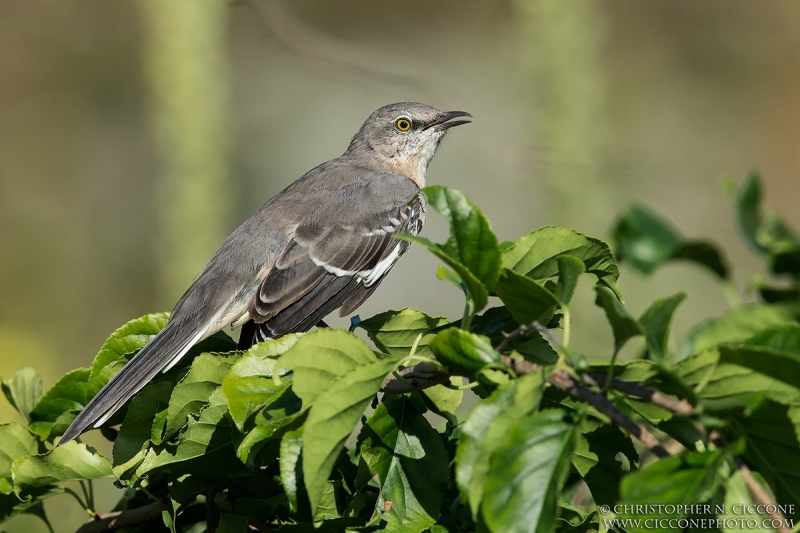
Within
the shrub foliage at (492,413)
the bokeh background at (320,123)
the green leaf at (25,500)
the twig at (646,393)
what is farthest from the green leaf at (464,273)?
the bokeh background at (320,123)

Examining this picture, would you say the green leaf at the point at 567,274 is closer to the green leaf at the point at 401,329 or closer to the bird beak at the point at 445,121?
the green leaf at the point at 401,329

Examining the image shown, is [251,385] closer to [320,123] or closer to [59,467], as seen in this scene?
[59,467]

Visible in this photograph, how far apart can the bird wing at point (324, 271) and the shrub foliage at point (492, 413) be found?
1602 millimetres

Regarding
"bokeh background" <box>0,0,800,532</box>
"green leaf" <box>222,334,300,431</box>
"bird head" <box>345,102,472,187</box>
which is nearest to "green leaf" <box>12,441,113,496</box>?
"green leaf" <box>222,334,300,431</box>

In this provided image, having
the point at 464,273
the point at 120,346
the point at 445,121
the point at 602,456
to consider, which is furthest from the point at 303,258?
the point at 464,273

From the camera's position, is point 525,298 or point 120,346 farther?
point 120,346

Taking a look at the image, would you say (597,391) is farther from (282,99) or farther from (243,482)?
(282,99)

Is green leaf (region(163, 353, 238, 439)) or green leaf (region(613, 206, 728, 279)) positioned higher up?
green leaf (region(613, 206, 728, 279))

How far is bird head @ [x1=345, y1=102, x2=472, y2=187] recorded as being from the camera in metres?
5.41

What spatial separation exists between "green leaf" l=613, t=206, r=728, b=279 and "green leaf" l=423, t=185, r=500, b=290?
0.26 metres

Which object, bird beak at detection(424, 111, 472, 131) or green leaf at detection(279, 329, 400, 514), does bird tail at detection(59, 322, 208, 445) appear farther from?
bird beak at detection(424, 111, 472, 131)

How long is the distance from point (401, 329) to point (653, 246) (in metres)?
0.72

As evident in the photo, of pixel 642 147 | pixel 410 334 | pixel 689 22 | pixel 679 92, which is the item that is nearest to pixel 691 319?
pixel 642 147

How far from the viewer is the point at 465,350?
1432 millimetres
